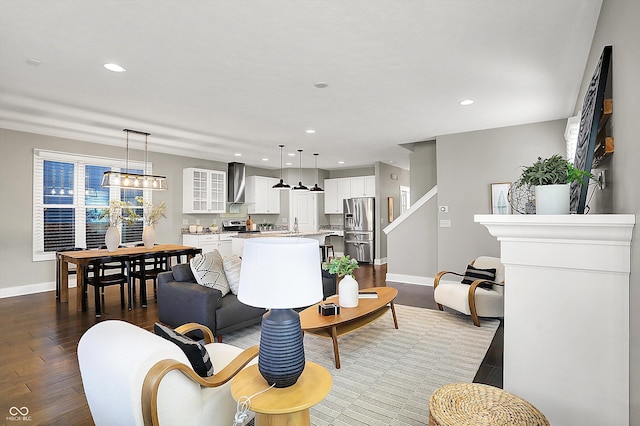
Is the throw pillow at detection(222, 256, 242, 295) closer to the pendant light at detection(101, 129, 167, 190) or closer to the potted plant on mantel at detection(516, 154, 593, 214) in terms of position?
the pendant light at detection(101, 129, 167, 190)

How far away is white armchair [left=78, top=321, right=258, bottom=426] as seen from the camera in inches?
53.7

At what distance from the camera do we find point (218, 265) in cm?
375

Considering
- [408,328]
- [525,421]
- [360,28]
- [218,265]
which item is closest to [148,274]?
[218,265]

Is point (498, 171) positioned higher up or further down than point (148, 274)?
higher up

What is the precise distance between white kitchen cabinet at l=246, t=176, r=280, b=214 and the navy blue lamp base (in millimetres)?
8133

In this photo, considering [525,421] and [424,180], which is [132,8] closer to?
[525,421]

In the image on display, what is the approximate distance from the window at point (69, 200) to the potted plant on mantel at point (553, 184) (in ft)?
23.2

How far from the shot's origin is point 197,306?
10.9 ft

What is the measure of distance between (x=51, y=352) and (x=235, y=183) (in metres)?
5.87

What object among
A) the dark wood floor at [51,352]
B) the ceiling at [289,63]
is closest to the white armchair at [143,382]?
the dark wood floor at [51,352]

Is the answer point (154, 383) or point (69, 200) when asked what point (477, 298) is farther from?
point (69, 200)

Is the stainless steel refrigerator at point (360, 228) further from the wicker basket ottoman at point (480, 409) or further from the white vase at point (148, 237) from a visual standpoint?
the wicker basket ottoman at point (480, 409)

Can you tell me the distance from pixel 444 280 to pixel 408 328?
7.80ft

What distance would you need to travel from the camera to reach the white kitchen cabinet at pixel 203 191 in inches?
307
